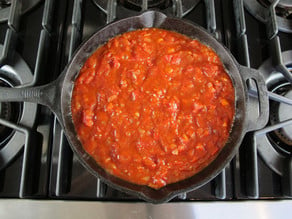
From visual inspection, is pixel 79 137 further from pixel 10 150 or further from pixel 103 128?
pixel 10 150

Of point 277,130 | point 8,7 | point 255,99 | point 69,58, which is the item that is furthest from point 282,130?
point 8,7

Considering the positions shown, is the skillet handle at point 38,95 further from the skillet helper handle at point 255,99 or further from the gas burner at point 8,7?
the skillet helper handle at point 255,99

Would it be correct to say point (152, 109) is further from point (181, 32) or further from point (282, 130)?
point (282, 130)

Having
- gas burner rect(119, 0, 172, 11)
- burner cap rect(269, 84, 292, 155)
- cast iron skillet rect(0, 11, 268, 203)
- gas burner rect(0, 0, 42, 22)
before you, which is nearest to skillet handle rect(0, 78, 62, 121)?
cast iron skillet rect(0, 11, 268, 203)

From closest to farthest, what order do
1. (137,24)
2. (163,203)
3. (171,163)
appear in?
(163,203) < (171,163) < (137,24)

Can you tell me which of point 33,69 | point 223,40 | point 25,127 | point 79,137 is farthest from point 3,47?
point 223,40

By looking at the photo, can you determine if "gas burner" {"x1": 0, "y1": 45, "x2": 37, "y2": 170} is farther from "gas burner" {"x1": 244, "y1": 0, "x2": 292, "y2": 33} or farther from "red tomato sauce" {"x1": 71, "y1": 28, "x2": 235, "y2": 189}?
"gas burner" {"x1": 244, "y1": 0, "x2": 292, "y2": 33}
